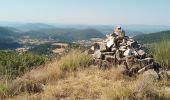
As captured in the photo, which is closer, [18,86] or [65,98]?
[65,98]

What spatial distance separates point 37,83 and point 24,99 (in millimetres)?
1215

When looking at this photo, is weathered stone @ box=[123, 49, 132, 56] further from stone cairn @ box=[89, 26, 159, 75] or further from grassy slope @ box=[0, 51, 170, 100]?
grassy slope @ box=[0, 51, 170, 100]

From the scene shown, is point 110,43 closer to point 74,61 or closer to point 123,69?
point 74,61

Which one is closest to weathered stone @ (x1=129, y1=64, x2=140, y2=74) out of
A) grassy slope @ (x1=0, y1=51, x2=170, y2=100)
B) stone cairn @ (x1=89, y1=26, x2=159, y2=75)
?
stone cairn @ (x1=89, y1=26, x2=159, y2=75)

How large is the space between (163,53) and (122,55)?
1252mm

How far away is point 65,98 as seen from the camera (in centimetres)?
678

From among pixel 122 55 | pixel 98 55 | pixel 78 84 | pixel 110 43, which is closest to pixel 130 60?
pixel 122 55

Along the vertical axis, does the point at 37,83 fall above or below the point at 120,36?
below

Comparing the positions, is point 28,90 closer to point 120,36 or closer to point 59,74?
point 59,74

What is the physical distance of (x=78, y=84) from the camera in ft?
25.4

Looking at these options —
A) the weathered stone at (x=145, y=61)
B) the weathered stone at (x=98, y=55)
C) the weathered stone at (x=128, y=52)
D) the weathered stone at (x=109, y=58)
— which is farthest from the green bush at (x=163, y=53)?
the weathered stone at (x=98, y=55)

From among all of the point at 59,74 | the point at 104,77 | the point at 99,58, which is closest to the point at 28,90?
the point at 59,74

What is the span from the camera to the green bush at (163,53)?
9.41 meters

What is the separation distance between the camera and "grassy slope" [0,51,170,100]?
6.41 meters
